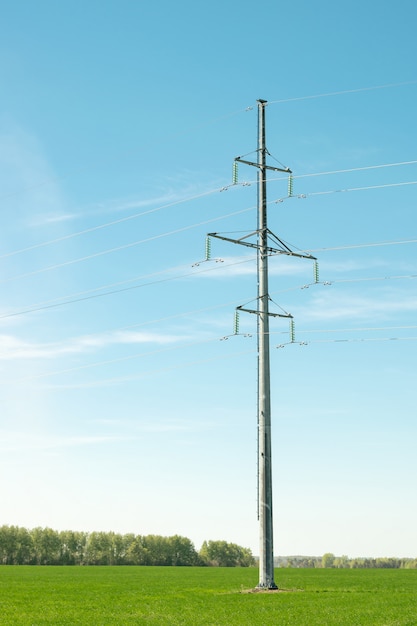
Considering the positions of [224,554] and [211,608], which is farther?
[224,554]

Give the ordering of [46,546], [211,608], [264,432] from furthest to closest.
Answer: [46,546]
[264,432]
[211,608]

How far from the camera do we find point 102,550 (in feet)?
479

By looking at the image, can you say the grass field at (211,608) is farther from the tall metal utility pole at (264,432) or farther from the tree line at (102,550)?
the tree line at (102,550)

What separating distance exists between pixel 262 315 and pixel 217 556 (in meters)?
119

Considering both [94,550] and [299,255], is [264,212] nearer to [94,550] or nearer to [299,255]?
[299,255]

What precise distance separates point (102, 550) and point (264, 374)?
113286 millimetres

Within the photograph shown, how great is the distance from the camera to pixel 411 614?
98.6ft

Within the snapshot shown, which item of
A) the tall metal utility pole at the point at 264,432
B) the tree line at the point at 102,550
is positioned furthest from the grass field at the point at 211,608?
the tree line at the point at 102,550

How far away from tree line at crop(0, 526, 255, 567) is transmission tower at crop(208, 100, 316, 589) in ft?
359

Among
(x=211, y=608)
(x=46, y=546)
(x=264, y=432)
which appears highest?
(x=264, y=432)

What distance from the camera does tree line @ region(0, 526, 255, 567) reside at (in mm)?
142375

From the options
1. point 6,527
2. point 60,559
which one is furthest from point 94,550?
point 6,527

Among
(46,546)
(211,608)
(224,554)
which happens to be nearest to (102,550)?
(46,546)

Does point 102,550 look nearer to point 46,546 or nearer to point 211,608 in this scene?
point 46,546
